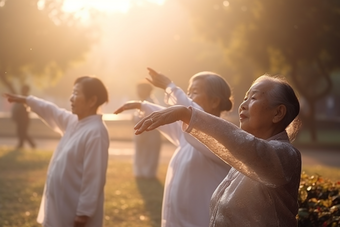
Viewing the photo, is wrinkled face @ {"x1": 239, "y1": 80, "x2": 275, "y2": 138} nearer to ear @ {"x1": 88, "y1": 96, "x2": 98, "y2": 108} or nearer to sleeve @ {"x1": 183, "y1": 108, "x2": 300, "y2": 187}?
sleeve @ {"x1": 183, "y1": 108, "x2": 300, "y2": 187}

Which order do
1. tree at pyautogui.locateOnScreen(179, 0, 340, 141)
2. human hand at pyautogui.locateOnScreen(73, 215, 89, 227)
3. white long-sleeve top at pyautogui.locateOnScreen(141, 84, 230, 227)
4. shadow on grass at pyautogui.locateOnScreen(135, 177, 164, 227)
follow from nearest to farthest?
1. white long-sleeve top at pyautogui.locateOnScreen(141, 84, 230, 227)
2. human hand at pyautogui.locateOnScreen(73, 215, 89, 227)
3. shadow on grass at pyautogui.locateOnScreen(135, 177, 164, 227)
4. tree at pyautogui.locateOnScreen(179, 0, 340, 141)

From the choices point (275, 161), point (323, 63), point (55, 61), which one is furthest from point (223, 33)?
point (275, 161)

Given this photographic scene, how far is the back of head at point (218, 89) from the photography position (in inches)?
193

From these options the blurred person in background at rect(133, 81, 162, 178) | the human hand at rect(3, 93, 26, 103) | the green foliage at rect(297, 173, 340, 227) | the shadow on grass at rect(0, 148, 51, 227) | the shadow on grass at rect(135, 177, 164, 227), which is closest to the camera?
the green foliage at rect(297, 173, 340, 227)

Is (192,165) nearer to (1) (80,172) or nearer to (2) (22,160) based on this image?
(1) (80,172)

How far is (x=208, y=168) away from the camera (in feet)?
15.7

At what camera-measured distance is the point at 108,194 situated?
35.8 feet

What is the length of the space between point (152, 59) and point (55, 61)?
65.3ft

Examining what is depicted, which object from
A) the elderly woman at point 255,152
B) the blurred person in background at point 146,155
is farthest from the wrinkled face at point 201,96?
the blurred person in background at point 146,155

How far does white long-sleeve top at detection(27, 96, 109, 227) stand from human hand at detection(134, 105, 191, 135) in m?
2.40

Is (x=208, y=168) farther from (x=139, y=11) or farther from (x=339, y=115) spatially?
(x=339, y=115)

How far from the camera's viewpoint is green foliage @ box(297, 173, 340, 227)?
15.9 ft

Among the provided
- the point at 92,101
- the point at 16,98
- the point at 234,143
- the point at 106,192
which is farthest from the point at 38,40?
the point at 234,143

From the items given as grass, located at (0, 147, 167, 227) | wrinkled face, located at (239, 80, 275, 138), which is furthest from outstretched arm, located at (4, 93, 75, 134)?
wrinkled face, located at (239, 80, 275, 138)
